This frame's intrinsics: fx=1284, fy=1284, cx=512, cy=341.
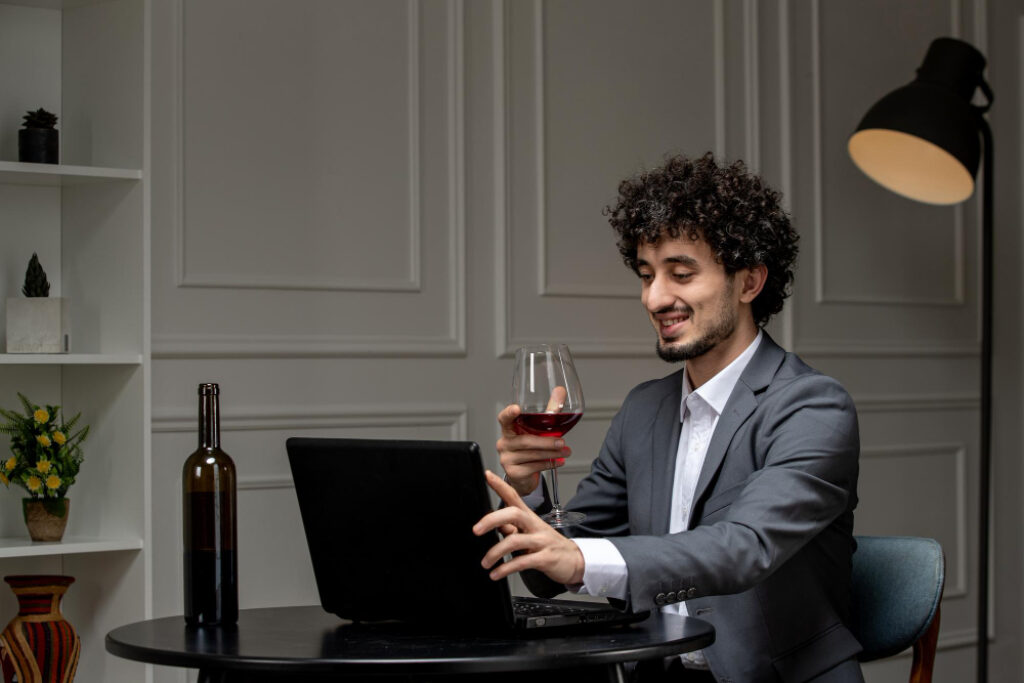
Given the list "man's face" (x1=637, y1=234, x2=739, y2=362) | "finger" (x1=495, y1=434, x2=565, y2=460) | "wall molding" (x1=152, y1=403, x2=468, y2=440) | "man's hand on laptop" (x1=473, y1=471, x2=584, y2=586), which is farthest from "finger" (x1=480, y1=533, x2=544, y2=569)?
"wall molding" (x1=152, y1=403, x2=468, y2=440)

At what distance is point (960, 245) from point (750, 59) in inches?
39.2

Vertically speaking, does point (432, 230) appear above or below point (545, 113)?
below

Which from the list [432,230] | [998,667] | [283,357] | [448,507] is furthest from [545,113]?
[998,667]

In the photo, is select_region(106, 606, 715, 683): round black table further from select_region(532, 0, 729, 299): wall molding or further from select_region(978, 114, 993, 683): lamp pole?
select_region(978, 114, 993, 683): lamp pole

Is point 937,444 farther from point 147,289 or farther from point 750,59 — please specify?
point 147,289

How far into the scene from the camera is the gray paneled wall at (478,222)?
9.05 feet

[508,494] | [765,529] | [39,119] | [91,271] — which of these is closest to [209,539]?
[508,494]

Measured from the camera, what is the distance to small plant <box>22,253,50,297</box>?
248 centimetres

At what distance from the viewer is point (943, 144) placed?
3.08 meters

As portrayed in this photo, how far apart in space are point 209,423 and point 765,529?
0.75 metres

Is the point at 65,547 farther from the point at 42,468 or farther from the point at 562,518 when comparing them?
the point at 562,518

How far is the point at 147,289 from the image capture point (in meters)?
2.39

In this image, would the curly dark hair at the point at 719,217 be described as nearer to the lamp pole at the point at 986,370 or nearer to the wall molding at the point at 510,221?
the wall molding at the point at 510,221

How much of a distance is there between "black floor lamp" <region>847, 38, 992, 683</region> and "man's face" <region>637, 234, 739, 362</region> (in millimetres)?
1244
